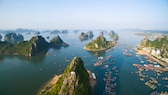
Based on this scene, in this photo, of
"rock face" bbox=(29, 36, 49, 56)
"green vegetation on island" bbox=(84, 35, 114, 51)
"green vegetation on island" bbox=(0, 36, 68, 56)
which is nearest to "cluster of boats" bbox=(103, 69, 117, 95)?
"green vegetation on island" bbox=(84, 35, 114, 51)

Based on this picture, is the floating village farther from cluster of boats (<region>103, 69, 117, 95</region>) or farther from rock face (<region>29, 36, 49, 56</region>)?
rock face (<region>29, 36, 49, 56</region>)

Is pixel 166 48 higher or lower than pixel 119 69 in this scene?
higher

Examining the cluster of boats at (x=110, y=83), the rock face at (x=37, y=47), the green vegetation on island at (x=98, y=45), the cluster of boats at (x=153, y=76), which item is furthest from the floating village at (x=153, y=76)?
the rock face at (x=37, y=47)

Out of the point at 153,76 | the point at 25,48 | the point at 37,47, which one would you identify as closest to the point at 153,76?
the point at 153,76

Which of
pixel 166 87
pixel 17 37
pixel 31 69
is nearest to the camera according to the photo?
pixel 166 87

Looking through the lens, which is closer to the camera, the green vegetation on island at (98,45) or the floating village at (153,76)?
the floating village at (153,76)

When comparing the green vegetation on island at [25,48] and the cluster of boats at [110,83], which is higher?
the green vegetation on island at [25,48]

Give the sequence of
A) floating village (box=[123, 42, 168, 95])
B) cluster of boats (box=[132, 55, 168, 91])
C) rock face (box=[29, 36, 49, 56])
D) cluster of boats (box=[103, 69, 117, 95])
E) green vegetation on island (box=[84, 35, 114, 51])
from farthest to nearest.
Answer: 1. green vegetation on island (box=[84, 35, 114, 51])
2. rock face (box=[29, 36, 49, 56])
3. cluster of boats (box=[132, 55, 168, 91])
4. floating village (box=[123, 42, 168, 95])
5. cluster of boats (box=[103, 69, 117, 95])

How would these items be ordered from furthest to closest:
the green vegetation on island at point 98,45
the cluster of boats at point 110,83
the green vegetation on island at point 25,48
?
the green vegetation on island at point 98,45 < the green vegetation on island at point 25,48 < the cluster of boats at point 110,83

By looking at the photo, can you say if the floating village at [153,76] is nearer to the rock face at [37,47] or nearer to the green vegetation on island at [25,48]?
the rock face at [37,47]

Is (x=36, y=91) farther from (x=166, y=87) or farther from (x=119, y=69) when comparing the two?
(x=166, y=87)

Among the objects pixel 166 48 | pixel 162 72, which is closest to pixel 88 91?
pixel 162 72
